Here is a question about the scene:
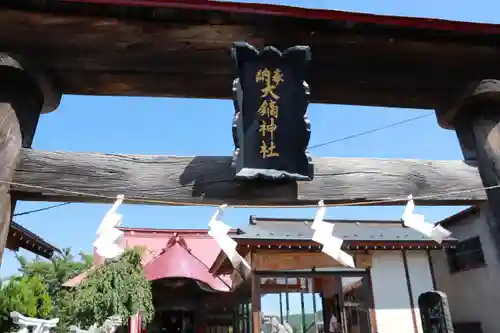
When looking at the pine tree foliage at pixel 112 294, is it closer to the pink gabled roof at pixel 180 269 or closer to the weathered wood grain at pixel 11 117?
the pink gabled roof at pixel 180 269

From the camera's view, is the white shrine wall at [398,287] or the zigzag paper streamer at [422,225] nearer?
the zigzag paper streamer at [422,225]

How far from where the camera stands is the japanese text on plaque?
10.4 feet

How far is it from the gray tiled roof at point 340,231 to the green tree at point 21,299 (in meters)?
5.67

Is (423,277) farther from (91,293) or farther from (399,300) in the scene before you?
(91,293)

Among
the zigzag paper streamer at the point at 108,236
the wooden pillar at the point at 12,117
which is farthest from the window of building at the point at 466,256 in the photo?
the wooden pillar at the point at 12,117

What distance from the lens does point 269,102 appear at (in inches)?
128

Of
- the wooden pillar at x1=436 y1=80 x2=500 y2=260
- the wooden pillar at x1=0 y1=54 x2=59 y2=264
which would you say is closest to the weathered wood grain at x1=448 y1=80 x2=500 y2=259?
the wooden pillar at x1=436 y1=80 x2=500 y2=260

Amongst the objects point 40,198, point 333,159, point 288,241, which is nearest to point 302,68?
point 333,159

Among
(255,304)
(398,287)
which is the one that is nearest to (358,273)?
(398,287)

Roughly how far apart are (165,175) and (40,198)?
0.92 meters

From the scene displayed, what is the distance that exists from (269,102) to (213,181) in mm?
818

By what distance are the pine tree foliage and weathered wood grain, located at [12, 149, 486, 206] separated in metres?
9.97

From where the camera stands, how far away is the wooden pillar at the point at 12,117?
107 inches

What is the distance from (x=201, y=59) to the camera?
3.37m
